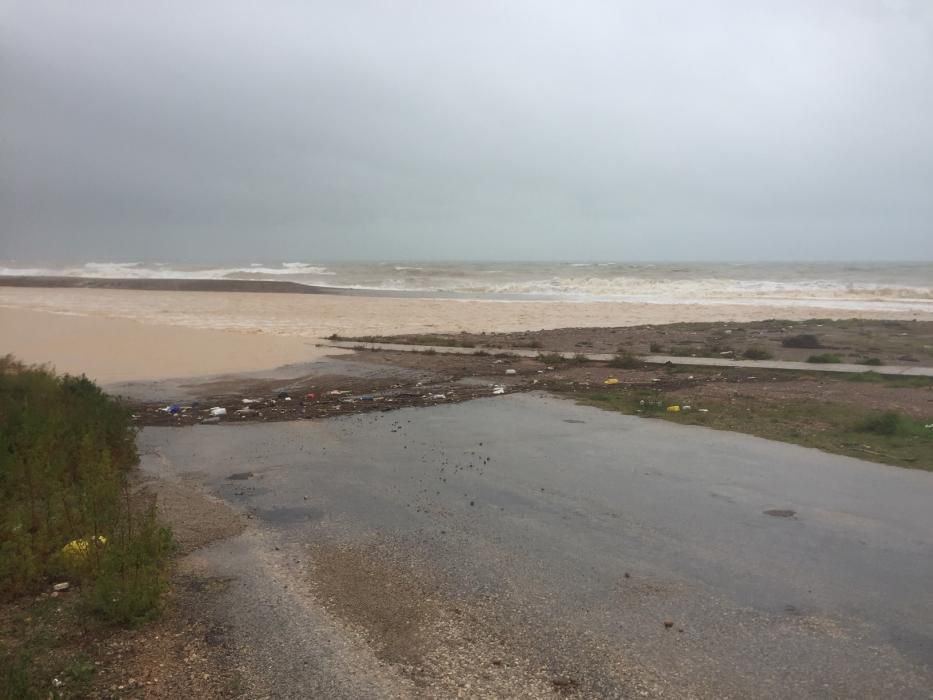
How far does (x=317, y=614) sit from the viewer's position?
4691mm

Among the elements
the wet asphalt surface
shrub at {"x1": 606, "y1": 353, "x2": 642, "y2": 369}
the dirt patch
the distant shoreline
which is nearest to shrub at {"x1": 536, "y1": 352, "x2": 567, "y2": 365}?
shrub at {"x1": 606, "y1": 353, "x2": 642, "y2": 369}

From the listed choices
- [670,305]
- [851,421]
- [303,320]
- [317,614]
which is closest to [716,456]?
[851,421]

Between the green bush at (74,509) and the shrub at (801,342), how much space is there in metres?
17.3

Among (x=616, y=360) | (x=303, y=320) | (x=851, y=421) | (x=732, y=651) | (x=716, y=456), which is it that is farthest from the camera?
(x=303, y=320)

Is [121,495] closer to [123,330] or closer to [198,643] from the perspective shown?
[198,643]

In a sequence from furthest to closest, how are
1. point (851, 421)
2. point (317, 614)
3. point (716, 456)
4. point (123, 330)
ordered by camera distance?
point (123, 330) → point (851, 421) → point (716, 456) → point (317, 614)

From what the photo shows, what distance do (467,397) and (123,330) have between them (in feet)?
54.6

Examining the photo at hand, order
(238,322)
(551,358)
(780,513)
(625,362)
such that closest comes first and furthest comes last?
(780,513) < (625,362) < (551,358) < (238,322)

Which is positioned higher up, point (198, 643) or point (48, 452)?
point (48, 452)

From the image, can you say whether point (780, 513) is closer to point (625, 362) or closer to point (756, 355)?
point (625, 362)

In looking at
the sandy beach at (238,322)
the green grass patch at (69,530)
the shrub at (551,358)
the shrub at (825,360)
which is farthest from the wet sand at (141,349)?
the shrub at (825,360)

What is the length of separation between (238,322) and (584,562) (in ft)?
86.8

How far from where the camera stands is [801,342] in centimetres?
2041

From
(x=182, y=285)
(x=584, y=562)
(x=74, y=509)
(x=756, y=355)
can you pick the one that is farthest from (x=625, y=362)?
(x=182, y=285)
